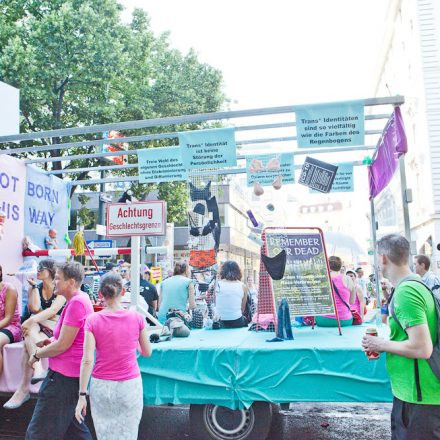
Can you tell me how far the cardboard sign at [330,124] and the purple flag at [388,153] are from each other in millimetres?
402

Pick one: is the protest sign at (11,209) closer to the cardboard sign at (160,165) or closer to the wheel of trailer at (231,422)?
the cardboard sign at (160,165)

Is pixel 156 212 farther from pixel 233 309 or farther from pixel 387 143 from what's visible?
pixel 387 143

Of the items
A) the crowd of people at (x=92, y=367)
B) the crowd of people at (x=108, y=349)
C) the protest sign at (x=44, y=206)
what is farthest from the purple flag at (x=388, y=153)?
the protest sign at (x=44, y=206)

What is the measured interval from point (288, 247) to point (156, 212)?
1783 millimetres

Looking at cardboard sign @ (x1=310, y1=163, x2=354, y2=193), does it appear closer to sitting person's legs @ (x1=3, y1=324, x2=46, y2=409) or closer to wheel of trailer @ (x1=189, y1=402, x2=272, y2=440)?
wheel of trailer @ (x1=189, y1=402, x2=272, y2=440)

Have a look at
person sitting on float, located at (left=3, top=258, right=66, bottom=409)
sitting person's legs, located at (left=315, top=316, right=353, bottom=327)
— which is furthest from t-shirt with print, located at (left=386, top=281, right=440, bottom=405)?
person sitting on float, located at (left=3, top=258, right=66, bottom=409)

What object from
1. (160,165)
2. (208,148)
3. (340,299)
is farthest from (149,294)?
(340,299)

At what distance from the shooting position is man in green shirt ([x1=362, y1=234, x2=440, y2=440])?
2.61 metres

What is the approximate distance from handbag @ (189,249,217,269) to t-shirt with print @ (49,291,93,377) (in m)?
3.81

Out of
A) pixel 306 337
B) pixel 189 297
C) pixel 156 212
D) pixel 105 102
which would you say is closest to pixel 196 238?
pixel 189 297

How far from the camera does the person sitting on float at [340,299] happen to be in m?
6.38

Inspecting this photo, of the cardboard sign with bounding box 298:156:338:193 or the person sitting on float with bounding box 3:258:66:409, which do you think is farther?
the cardboard sign with bounding box 298:156:338:193

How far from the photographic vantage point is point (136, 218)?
5.86 m

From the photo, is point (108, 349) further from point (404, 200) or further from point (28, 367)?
point (404, 200)
